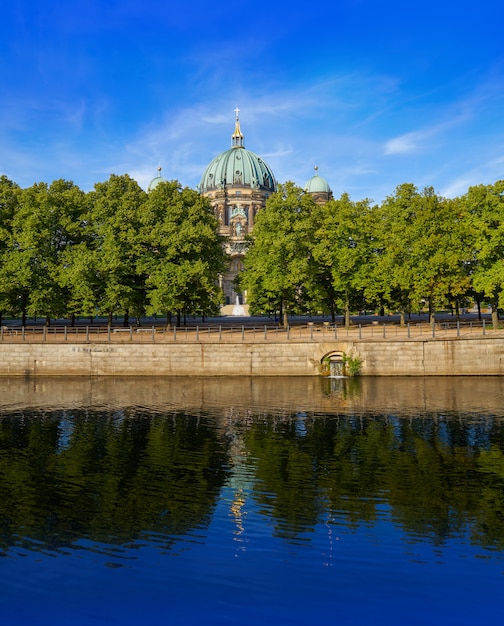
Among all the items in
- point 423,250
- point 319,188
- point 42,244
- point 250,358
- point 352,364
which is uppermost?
point 319,188

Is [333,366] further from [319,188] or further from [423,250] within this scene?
[319,188]

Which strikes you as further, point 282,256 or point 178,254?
point 282,256

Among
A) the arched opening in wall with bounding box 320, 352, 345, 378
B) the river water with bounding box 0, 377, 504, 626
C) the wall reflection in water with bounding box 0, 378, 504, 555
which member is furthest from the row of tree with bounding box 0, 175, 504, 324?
the river water with bounding box 0, 377, 504, 626

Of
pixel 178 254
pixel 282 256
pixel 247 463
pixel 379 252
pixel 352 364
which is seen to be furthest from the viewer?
pixel 379 252

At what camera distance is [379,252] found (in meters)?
62.0

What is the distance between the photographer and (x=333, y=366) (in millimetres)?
48469

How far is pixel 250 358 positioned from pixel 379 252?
898 inches

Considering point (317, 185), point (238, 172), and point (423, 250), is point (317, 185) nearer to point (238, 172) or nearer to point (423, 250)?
point (238, 172)

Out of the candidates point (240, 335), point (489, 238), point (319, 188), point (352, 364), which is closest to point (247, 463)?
point (352, 364)

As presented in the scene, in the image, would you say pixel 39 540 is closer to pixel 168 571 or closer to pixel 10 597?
pixel 10 597

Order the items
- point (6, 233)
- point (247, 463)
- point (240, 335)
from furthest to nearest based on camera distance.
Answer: point (6, 233) → point (240, 335) → point (247, 463)

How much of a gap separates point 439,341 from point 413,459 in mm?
24398

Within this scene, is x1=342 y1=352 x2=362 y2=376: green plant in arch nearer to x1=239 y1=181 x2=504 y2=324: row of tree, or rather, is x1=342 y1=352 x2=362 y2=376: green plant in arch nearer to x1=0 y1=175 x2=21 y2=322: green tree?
x1=239 y1=181 x2=504 y2=324: row of tree

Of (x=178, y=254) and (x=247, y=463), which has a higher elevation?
(x=178, y=254)
